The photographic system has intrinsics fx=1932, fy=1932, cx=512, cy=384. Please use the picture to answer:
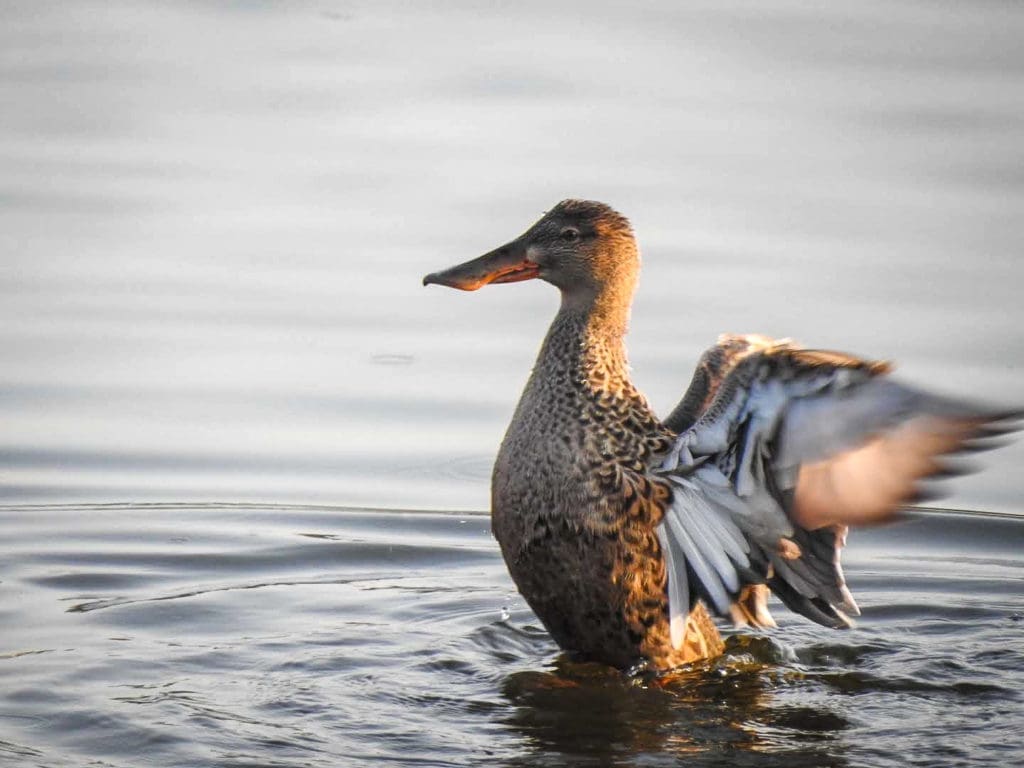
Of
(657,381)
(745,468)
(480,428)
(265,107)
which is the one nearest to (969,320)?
(657,381)

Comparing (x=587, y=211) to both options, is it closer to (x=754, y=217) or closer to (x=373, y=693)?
(x=373, y=693)

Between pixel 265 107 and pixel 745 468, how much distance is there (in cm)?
706

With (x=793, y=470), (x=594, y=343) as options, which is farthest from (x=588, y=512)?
(x=793, y=470)

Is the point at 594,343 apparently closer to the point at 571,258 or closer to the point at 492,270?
the point at 571,258

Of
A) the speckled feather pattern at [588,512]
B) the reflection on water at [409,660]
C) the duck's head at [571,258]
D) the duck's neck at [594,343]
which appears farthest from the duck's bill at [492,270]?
the reflection on water at [409,660]

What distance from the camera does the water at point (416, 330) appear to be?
20.9 ft

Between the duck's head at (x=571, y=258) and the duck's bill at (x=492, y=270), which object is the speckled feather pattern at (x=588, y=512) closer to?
the duck's head at (x=571, y=258)

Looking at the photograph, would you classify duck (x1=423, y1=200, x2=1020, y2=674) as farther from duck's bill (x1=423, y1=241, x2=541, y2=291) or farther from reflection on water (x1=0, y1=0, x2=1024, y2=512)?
reflection on water (x1=0, y1=0, x2=1024, y2=512)

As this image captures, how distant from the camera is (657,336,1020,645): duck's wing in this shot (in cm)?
556

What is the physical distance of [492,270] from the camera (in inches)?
278

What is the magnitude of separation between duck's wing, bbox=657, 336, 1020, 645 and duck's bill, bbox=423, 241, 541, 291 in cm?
111

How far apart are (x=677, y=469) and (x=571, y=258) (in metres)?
1.05

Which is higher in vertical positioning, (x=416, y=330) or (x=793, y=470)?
(x=416, y=330)

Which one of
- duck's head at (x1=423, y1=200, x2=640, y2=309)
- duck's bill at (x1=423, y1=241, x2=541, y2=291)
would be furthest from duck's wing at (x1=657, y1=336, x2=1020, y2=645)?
duck's bill at (x1=423, y1=241, x2=541, y2=291)
